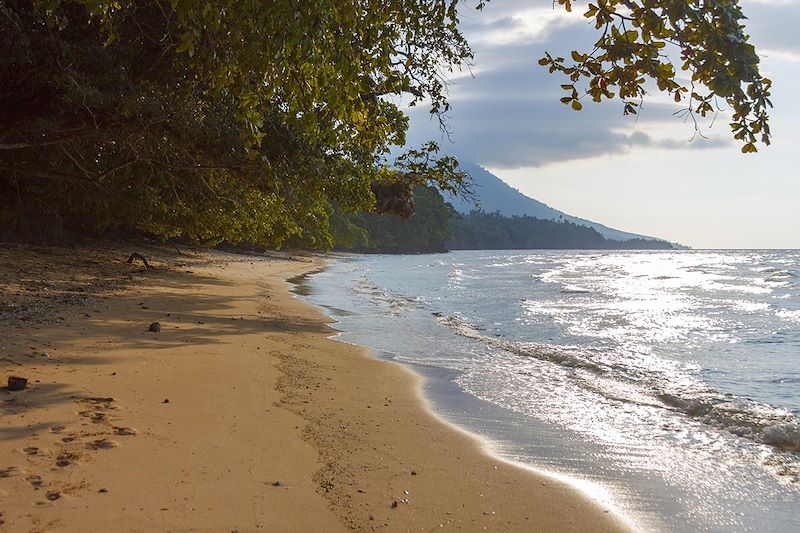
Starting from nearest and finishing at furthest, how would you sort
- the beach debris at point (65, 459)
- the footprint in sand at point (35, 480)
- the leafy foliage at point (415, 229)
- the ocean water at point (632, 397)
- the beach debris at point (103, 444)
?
the footprint in sand at point (35, 480), the beach debris at point (65, 459), the beach debris at point (103, 444), the ocean water at point (632, 397), the leafy foliage at point (415, 229)

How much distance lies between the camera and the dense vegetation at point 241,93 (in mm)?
3518

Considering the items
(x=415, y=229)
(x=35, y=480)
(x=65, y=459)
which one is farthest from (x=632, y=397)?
(x=415, y=229)

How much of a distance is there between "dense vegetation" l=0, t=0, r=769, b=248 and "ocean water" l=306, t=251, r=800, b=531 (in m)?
2.81

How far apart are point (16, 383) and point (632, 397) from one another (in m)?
7.13

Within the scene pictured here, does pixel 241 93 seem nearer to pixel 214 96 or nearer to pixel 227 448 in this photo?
pixel 214 96

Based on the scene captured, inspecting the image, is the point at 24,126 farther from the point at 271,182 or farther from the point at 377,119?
the point at 377,119

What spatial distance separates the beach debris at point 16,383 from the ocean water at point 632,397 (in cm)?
410

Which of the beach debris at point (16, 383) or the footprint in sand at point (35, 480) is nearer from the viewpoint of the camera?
the footprint in sand at point (35, 480)

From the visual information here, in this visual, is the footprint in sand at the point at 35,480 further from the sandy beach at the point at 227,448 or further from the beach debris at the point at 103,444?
the beach debris at the point at 103,444

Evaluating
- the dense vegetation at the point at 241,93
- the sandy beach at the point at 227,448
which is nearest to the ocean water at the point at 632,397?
the sandy beach at the point at 227,448

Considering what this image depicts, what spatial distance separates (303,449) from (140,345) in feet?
13.9

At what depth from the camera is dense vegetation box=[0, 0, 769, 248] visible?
11.5ft

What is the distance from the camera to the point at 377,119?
17.2 ft

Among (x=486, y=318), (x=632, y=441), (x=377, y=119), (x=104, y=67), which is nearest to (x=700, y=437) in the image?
(x=632, y=441)
